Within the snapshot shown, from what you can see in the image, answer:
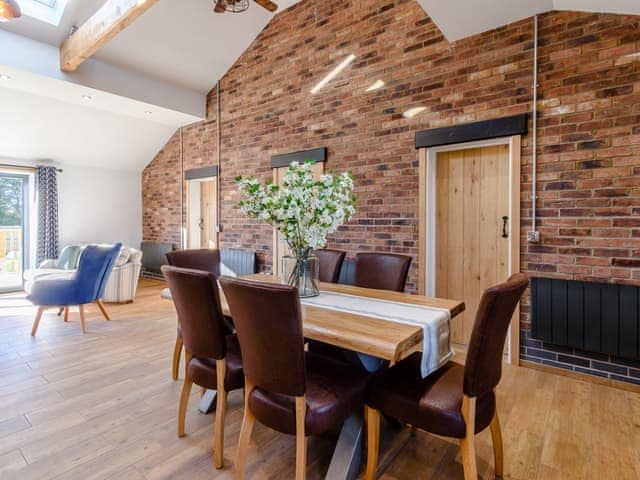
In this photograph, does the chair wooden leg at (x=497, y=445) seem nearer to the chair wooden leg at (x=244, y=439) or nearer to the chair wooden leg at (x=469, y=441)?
the chair wooden leg at (x=469, y=441)

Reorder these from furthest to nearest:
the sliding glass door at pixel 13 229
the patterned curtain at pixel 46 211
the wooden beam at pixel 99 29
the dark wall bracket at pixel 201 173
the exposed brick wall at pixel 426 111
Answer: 1. the patterned curtain at pixel 46 211
2. the sliding glass door at pixel 13 229
3. the dark wall bracket at pixel 201 173
4. the wooden beam at pixel 99 29
5. the exposed brick wall at pixel 426 111

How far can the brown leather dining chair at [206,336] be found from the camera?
1.67 meters

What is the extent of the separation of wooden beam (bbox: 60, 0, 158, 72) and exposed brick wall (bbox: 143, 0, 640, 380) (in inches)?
73.5

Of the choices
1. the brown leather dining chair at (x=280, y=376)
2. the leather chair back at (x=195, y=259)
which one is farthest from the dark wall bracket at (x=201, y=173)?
the brown leather dining chair at (x=280, y=376)

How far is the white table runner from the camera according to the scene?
157 cm

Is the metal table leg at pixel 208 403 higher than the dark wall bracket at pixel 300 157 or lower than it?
lower

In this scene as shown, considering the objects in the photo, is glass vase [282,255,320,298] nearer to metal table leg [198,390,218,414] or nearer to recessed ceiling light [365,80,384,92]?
metal table leg [198,390,218,414]

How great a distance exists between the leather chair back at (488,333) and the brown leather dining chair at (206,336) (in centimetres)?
110

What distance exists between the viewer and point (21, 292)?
5848mm

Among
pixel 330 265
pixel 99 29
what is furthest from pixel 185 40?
pixel 330 265

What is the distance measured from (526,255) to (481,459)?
178cm

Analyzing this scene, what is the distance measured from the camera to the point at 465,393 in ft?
4.56

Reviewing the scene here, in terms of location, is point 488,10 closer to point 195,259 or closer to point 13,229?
point 195,259

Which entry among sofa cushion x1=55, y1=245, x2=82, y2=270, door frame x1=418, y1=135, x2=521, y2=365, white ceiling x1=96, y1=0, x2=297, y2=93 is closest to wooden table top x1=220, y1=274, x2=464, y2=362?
door frame x1=418, y1=135, x2=521, y2=365
